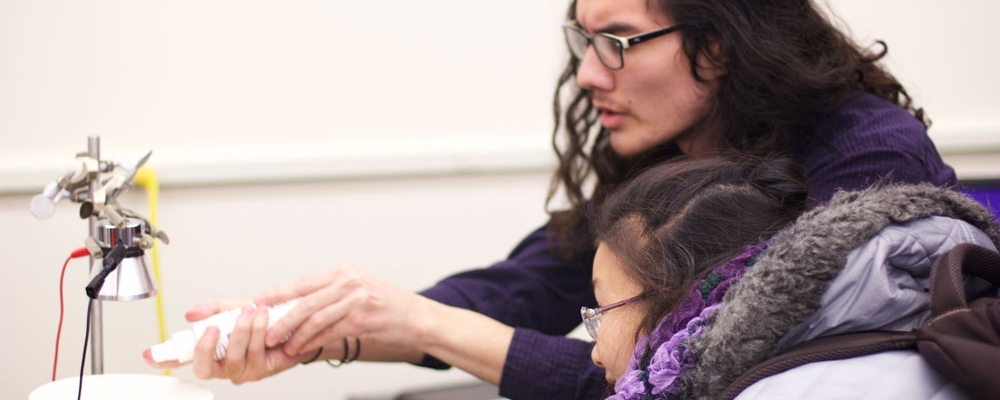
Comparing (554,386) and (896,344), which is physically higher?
(896,344)

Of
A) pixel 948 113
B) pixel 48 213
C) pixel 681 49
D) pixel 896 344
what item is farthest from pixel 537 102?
pixel 896 344

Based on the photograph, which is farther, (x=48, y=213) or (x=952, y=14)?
(x=952, y=14)

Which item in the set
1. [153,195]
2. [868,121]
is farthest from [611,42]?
[153,195]

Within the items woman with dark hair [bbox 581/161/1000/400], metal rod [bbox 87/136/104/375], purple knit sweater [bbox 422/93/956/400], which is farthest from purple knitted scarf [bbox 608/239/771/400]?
metal rod [bbox 87/136/104/375]

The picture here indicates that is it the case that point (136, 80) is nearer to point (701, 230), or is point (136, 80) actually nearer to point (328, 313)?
point (328, 313)

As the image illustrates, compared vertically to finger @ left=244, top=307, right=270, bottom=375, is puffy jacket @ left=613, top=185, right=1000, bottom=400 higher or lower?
higher

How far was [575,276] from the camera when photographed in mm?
1459

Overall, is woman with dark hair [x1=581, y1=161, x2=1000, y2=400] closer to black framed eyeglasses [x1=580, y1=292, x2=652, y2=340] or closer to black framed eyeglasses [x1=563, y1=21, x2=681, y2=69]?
black framed eyeglasses [x1=580, y1=292, x2=652, y2=340]

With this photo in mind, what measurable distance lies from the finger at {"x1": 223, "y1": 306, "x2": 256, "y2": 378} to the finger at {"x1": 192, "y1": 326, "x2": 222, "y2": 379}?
0.02 metres

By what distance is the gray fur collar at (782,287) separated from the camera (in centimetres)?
65

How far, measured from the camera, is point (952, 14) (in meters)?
2.14

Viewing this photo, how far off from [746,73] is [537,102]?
2.52 feet

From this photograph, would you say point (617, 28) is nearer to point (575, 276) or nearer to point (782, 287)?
point (575, 276)

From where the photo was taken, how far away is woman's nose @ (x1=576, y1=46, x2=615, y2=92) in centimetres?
128
